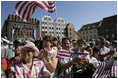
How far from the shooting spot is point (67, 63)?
2354mm

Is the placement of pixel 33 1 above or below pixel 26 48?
above

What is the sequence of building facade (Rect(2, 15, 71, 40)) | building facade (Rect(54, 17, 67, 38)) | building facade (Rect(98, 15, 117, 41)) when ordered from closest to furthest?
building facade (Rect(98, 15, 117, 41)) < building facade (Rect(2, 15, 71, 40)) < building facade (Rect(54, 17, 67, 38))

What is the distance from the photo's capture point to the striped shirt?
208cm

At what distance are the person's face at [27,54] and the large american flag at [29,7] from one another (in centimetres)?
268

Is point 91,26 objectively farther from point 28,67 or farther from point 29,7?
point 28,67

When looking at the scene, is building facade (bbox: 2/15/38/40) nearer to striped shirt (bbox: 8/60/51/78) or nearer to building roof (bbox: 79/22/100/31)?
building roof (bbox: 79/22/100/31)

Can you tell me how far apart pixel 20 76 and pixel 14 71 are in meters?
0.13

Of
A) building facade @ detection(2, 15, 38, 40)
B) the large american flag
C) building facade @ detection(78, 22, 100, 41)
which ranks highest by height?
building facade @ detection(2, 15, 38, 40)

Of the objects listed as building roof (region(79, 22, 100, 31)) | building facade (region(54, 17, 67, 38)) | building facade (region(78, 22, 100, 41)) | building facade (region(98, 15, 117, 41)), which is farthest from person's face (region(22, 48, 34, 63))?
building roof (region(79, 22, 100, 31))

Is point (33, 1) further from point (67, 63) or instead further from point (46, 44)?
point (67, 63)

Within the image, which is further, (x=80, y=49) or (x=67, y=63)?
(x=80, y=49)

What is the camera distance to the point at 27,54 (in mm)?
2207

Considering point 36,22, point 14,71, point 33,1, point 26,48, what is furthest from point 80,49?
point 36,22

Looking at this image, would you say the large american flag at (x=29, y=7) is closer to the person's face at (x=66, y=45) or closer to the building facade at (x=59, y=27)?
the person's face at (x=66, y=45)
